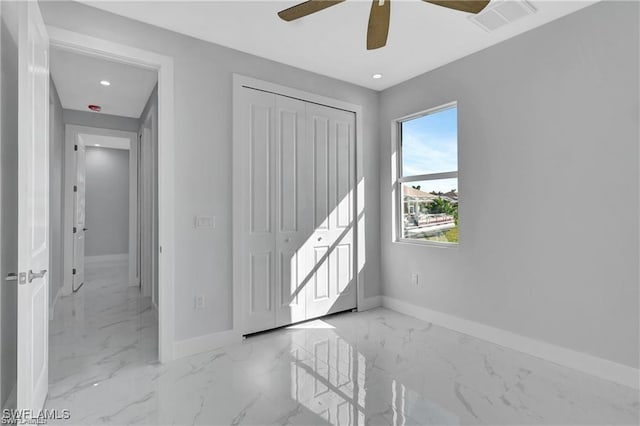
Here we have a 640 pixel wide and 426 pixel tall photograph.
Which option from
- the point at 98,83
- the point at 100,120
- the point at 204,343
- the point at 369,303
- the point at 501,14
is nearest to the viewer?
the point at 501,14

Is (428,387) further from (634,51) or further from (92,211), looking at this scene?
(92,211)

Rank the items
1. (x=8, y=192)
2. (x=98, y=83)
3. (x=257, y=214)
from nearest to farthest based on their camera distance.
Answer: (x=8, y=192) → (x=257, y=214) → (x=98, y=83)

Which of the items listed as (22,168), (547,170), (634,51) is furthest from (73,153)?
(634,51)

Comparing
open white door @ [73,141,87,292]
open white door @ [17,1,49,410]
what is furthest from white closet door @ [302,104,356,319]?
open white door @ [73,141,87,292]

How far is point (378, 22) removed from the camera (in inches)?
76.4

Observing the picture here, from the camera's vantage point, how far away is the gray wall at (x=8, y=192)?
1.82 meters

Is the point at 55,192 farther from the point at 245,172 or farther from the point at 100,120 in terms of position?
the point at 245,172

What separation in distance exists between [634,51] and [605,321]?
184 centimetres

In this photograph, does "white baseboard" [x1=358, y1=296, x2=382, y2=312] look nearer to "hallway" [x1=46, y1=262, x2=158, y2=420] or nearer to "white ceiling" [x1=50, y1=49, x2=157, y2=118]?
"hallway" [x1=46, y1=262, x2=158, y2=420]

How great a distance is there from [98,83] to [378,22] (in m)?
3.35

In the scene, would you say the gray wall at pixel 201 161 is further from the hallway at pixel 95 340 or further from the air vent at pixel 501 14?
the air vent at pixel 501 14

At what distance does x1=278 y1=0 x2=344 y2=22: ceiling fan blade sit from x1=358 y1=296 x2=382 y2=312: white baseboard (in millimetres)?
3030

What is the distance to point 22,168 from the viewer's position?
1547mm

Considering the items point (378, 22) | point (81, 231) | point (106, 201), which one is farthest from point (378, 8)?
point (106, 201)
